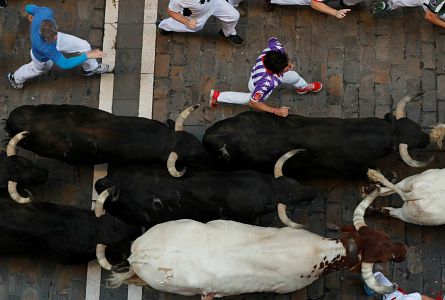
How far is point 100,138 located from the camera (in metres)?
9.16

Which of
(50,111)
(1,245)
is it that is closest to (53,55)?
(50,111)

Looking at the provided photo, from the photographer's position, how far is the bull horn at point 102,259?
8.60 m

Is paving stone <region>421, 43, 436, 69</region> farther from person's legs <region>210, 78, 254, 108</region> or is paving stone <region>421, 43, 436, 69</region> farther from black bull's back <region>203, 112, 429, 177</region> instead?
person's legs <region>210, 78, 254, 108</region>

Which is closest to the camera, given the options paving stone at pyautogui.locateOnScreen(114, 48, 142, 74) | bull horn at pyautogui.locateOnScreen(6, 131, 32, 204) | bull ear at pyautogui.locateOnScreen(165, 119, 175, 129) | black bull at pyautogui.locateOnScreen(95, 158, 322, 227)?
black bull at pyautogui.locateOnScreen(95, 158, 322, 227)

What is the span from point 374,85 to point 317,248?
10.6ft

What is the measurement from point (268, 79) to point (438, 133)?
2.48 meters

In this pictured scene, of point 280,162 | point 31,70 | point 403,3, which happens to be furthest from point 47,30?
point 403,3

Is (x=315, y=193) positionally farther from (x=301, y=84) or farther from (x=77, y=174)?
(x=77, y=174)

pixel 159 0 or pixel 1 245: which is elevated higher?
pixel 159 0

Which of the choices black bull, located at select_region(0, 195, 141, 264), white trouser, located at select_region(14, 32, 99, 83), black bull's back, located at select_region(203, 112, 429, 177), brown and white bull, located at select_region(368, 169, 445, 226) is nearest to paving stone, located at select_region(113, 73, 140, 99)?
white trouser, located at select_region(14, 32, 99, 83)

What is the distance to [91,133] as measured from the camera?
9.15 m

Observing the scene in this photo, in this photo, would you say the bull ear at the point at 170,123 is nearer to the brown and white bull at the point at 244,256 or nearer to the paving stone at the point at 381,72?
the brown and white bull at the point at 244,256

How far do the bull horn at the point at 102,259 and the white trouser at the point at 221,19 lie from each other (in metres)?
3.65

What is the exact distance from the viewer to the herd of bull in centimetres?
838
